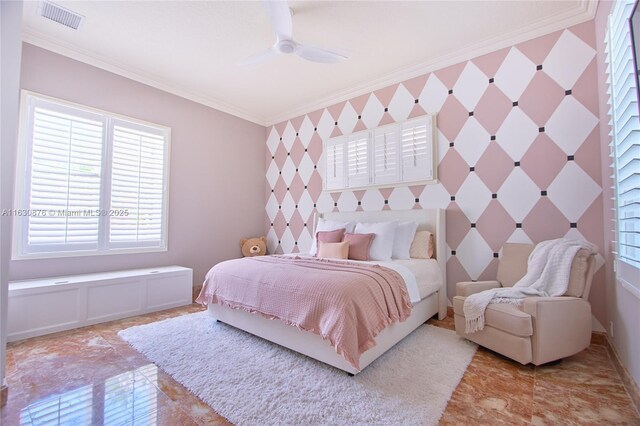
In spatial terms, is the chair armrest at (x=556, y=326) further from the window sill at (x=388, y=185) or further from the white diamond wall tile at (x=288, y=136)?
the white diamond wall tile at (x=288, y=136)

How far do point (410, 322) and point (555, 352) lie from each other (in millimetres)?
988

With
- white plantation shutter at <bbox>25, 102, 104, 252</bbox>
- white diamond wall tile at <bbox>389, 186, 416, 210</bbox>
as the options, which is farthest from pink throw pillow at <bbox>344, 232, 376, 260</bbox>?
white plantation shutter at <bbox>25, 102, 104, 252</bbox>

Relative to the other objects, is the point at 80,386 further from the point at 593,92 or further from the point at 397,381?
the point at 593,92

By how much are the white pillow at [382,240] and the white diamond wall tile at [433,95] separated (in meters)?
1.47

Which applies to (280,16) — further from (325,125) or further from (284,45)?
(325,125)

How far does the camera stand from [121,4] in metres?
2.49

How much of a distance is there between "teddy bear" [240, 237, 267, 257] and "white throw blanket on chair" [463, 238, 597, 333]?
323 centimetres

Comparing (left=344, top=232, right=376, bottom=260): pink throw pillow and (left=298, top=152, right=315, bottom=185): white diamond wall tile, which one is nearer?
(left=344, top=232, right=376, bottom=260): pink throw pillow

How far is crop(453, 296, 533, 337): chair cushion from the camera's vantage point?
1.93 metres

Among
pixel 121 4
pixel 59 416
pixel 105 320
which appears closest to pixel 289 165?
pixel 121 4

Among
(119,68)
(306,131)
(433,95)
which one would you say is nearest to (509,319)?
(433,95)

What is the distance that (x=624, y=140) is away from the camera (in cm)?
175

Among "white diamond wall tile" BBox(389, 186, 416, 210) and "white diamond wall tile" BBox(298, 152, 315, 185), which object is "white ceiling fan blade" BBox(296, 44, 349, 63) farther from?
"white diamond wall tile" BBox(298, 152, 315, 185)

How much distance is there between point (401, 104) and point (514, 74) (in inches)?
47.1
